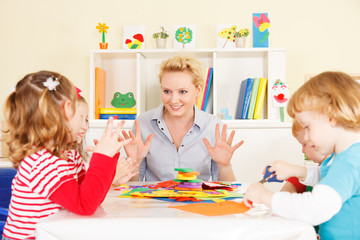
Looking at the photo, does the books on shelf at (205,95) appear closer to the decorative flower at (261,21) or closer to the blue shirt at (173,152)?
the decorative flower at (261,21)

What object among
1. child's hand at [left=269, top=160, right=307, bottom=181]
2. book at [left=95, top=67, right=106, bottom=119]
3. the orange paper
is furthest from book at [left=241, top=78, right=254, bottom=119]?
the orange paper

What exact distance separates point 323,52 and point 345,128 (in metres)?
1.94

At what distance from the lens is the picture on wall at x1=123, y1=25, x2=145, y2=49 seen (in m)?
2.73

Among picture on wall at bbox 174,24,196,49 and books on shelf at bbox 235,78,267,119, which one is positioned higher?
picture on wall at bbox 174,24,196,49

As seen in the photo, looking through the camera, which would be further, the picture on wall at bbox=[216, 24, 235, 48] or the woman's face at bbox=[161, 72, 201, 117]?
the picture on wall at bbox=[216, 24, 235, 48]

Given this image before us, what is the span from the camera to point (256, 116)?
8.63 feet

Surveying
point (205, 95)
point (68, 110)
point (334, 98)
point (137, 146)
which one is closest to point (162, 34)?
point (205, 95)

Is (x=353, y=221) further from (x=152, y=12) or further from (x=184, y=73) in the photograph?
(x=152, y=12)

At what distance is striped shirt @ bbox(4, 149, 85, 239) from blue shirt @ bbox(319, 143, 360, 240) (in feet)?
2.07

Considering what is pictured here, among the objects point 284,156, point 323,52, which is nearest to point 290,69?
point 323,52

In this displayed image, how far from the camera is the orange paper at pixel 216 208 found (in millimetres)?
920

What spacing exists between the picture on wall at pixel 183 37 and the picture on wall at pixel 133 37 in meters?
0.24

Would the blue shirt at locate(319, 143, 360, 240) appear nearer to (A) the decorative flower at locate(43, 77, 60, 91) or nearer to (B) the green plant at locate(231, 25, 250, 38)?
(A) the decorative flower at locate(43, 77, 60, 91)

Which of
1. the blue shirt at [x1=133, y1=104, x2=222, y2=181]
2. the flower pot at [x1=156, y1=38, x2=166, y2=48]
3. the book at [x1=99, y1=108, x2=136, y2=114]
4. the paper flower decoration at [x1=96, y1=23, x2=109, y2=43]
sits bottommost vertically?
the blue shirt at [x1=133, y1=104, x2=222, y2=181]
